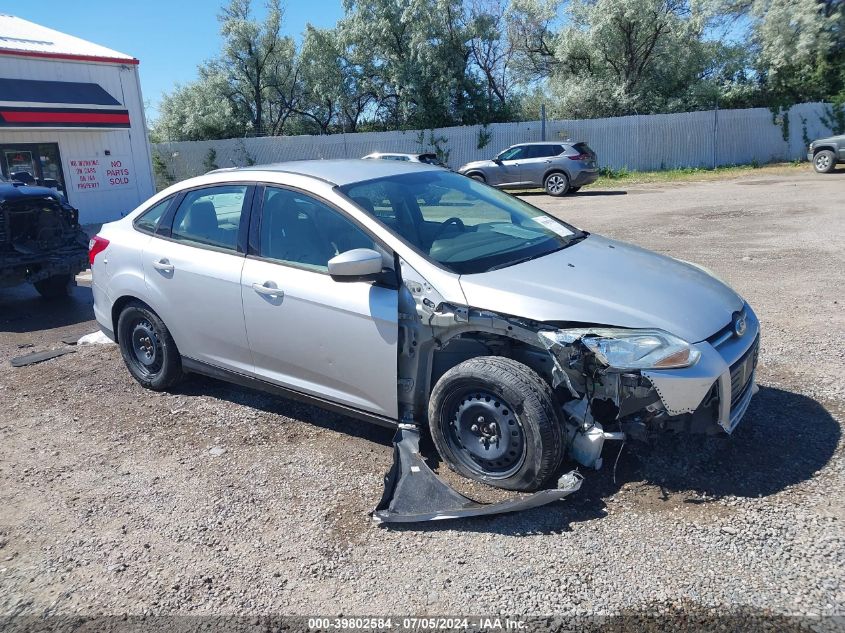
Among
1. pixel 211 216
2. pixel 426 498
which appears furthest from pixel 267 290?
pixel 426 498

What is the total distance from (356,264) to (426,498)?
1.27 metres

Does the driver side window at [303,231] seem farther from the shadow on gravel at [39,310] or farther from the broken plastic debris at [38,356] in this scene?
the shadow on gravel at [39,310]

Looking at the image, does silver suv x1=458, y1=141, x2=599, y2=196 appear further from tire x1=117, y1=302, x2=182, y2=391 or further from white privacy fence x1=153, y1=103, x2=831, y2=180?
tire x1=117, y1=302, x2=182, y2=391

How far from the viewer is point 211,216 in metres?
4.89

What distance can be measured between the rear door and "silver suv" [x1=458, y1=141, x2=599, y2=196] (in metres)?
16.2

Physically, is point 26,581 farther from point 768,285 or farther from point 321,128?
point 321,128

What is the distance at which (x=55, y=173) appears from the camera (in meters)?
18.4

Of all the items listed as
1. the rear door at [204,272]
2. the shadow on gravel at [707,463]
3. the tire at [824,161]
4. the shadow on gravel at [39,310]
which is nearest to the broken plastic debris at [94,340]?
the shadow on gravel at [39,310]

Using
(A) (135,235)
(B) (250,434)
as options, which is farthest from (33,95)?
(B) (250,434)

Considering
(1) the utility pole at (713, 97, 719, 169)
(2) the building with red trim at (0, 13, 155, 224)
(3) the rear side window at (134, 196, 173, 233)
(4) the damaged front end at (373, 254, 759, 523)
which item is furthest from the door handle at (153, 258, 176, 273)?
(1) the utility pole at (713, 97, 719, 169)

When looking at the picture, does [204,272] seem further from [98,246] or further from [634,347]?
[634,347]

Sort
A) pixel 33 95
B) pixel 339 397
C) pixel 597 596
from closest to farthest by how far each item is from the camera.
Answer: pixel 597 596 → pixel 339 397 → pixel 33 95

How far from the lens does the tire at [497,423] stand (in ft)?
11.3

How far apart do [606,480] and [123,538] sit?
2.50 metres
